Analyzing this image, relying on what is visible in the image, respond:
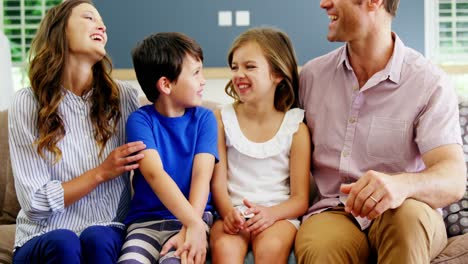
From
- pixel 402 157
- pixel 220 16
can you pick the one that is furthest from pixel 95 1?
pixel 402 157

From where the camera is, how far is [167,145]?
2.02 metres

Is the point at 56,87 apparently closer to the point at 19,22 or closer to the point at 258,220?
the point at 258,220

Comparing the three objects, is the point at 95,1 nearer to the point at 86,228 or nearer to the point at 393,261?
the point at 86,228

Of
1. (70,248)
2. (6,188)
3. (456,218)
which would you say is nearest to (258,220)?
(70,248)

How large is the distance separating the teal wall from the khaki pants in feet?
12.5

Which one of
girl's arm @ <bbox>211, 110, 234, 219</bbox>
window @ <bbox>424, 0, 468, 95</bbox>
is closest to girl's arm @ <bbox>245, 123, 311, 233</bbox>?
girl's arm @ <bbox>211, 110, 234, 219</bbox>

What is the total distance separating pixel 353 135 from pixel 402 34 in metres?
3.91

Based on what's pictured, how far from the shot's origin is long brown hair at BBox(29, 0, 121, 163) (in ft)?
6.30

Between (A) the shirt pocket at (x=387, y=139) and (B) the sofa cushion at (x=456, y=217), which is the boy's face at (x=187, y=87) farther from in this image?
(B) the sofa cushion at (x=456, y=217)

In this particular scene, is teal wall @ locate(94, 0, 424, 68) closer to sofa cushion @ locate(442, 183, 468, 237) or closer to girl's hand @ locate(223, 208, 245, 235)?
sofa cushion @ locate(442, 183, 468, 237)

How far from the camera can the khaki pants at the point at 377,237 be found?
5.34 feet

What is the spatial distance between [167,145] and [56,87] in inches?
14.5

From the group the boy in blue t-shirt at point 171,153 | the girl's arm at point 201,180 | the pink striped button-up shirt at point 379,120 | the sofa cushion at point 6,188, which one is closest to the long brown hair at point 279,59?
the pink striped button-up shirt at point 379,120

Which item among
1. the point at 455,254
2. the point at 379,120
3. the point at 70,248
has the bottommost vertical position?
the point at 455,254
